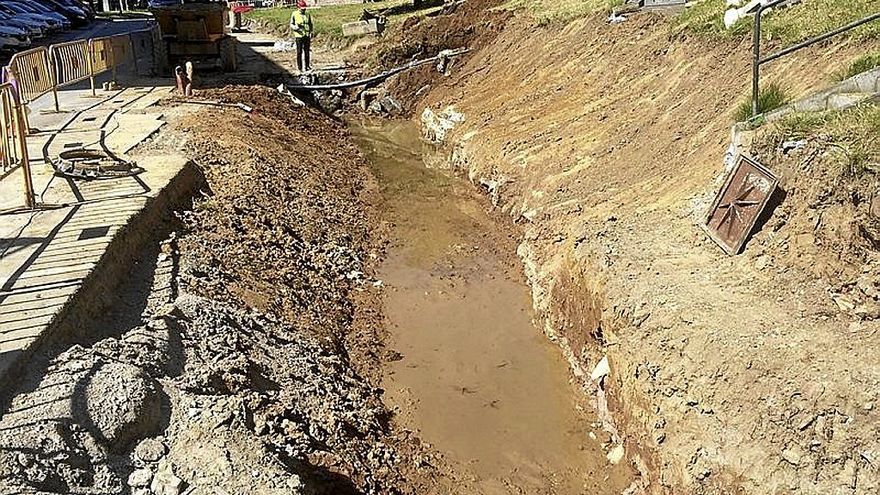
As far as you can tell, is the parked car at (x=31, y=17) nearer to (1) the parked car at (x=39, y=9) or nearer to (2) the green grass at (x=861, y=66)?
(1) the parked car at (x=39, y=9)

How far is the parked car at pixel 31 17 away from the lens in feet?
99.7

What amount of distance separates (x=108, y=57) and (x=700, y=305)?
57.6 feet

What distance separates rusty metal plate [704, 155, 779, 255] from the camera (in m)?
8.39

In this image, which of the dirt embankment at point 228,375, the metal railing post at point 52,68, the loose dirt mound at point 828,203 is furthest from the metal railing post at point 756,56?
the metal railing post at point 52,68

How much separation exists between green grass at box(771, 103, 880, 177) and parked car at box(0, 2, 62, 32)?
3010 cm

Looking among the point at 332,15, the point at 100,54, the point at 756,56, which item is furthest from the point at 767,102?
the point at 332,15

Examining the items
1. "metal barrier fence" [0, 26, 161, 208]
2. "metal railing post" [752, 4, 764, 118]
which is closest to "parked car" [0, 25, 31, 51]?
"metal barrier fence" [0, 26, 161, 208]

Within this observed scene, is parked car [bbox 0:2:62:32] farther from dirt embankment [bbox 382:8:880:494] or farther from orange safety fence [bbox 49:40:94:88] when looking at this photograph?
dirt embankment [bbox 382:8:880:494]

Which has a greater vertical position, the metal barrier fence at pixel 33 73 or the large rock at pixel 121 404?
the metal barrier fence at pixel 33 73

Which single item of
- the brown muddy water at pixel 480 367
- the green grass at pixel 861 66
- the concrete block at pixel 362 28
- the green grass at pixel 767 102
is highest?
the green grass at pixel 861 66

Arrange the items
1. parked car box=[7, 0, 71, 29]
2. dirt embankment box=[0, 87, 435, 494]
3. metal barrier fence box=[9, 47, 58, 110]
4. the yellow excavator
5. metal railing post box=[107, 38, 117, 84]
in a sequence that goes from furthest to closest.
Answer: parked car box=[7, 0, 71, 29] → the yellow excavator → metal railing post box=[107, 38, 117, 84] → metal barrier fence box=[9, 47, 58, 110] → dirt embankment box=[0, 87, 435, 494]

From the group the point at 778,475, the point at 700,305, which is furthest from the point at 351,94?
the point at 778,475

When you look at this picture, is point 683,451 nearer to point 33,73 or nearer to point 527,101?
point 527,101

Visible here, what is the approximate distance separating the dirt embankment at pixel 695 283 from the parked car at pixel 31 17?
23.7 meters
